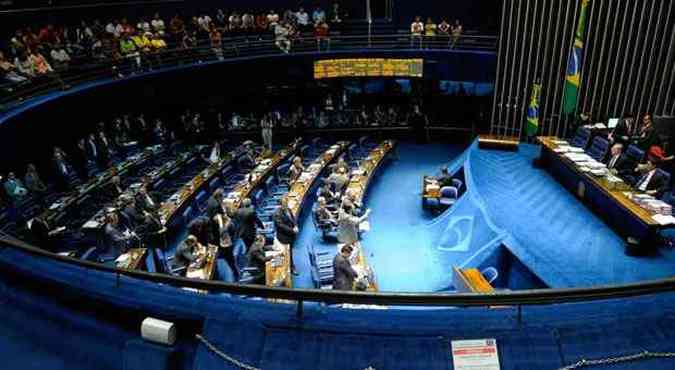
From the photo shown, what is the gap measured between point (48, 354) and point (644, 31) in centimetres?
1517

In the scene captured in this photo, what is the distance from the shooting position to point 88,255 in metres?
9.68

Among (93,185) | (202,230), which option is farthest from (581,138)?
(93,185)

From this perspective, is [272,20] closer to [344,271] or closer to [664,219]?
[344,271]

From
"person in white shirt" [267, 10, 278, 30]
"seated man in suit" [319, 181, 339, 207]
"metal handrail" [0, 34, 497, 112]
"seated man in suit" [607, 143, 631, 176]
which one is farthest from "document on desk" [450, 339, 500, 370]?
"person in white shirt" [267, 10, 278, 30]

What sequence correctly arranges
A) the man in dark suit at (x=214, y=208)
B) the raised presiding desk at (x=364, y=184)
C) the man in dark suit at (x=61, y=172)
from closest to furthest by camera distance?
the raised presiding desk at (x=364, y=184)
the man in dark suit at (x=214, y=208)
the man in dark suit at (x=61, y=172)

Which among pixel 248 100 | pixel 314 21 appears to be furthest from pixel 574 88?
pixel 248 100

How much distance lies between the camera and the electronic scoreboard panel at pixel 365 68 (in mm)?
17969

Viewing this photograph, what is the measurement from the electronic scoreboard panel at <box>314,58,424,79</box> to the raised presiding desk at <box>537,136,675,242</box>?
6452mm

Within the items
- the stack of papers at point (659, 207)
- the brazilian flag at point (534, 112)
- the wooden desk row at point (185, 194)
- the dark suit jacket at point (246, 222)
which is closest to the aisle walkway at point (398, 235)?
the dark suit jacket at point (246, 222)

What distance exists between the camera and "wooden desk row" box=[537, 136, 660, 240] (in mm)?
8715

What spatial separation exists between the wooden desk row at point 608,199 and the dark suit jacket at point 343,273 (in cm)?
527

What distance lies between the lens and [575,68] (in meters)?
14.3

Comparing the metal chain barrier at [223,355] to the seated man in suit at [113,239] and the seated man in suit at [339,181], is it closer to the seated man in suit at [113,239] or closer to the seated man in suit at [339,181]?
the seated man in suit at [113,239]

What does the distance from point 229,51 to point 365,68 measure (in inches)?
200
